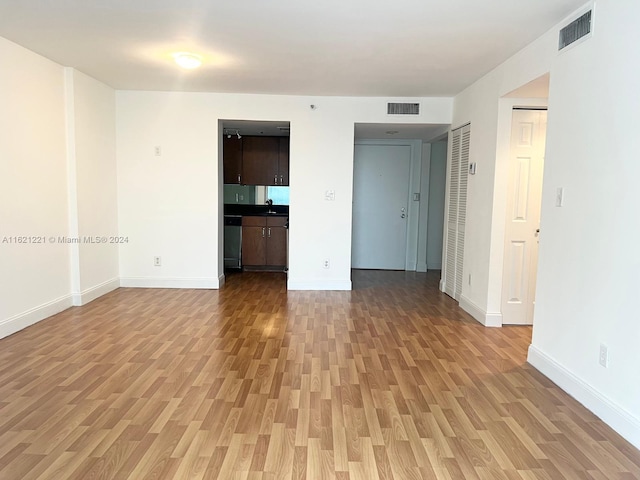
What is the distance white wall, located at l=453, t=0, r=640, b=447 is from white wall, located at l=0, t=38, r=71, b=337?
14.0 feet

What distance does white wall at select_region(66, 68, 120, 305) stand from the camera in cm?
452

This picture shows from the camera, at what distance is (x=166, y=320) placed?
4203 mm

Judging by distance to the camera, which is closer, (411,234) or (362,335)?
(362,335)

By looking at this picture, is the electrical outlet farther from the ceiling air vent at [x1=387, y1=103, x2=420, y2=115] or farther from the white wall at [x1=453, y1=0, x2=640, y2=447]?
the ceiling air vent at [x1=387, y1=103, x2=420, y2=115]

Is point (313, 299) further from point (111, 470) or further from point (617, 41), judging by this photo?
point (617, 41)

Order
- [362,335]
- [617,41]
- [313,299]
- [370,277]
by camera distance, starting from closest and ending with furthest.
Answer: [617,41] → [362,335] → [313,299] → [370,277]

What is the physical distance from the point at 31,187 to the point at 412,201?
5.34m

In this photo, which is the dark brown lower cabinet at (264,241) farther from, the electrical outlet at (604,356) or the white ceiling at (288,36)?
the electrical outlet at (604,356)

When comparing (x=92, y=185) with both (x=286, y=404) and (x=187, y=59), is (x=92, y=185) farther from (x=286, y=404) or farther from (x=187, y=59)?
(x=286, y=404)

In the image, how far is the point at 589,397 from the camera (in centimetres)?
253

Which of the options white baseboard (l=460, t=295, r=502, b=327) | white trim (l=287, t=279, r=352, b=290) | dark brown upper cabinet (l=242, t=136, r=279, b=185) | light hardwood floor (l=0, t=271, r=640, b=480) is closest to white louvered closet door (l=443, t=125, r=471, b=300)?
white baseboard (l=460, t=295, r=502, b=327)

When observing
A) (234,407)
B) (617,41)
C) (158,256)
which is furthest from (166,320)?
(617,41)

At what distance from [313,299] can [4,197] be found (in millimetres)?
3197

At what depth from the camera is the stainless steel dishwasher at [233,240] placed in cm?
700
